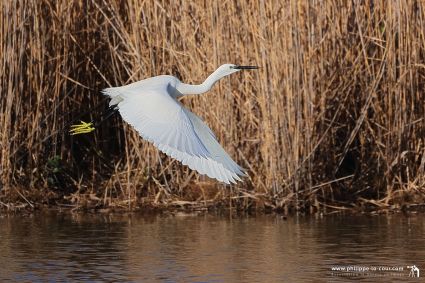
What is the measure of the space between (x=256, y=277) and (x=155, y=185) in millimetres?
2844

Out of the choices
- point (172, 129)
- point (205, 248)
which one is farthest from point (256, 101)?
point (172, 129)

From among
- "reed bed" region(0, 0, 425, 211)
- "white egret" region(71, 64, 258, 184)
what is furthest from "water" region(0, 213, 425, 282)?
"white egret" region(71, 64, 258, 184)

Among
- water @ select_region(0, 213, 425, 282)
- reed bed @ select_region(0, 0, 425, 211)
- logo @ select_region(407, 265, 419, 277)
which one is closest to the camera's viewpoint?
logo @ select_region(407, 265, 419, 277)

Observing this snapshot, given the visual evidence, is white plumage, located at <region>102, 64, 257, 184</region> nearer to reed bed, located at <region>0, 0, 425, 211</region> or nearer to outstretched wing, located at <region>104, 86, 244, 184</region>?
outstretched wing, located at <region>104, 86, 244, 184</region>

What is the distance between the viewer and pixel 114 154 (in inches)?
351

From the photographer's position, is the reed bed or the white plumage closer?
the white plumage

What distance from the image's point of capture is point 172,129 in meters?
5.61

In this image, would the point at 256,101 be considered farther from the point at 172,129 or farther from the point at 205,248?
the point at 172,129

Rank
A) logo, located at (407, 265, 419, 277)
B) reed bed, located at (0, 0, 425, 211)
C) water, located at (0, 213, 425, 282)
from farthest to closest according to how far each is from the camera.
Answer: reed bed, located at (0, 0, 425, 211)
water, located at (0, 213, 425, 282)
logo, located at (407, 265, 419, 277)

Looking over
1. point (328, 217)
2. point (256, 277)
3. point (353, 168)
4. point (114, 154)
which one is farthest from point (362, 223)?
point (114, 154)

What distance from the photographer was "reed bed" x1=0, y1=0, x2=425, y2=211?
24.9 ft

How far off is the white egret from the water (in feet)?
1.88

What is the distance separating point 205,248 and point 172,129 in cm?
110

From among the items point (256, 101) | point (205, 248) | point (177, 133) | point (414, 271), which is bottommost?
point (414, 271)
